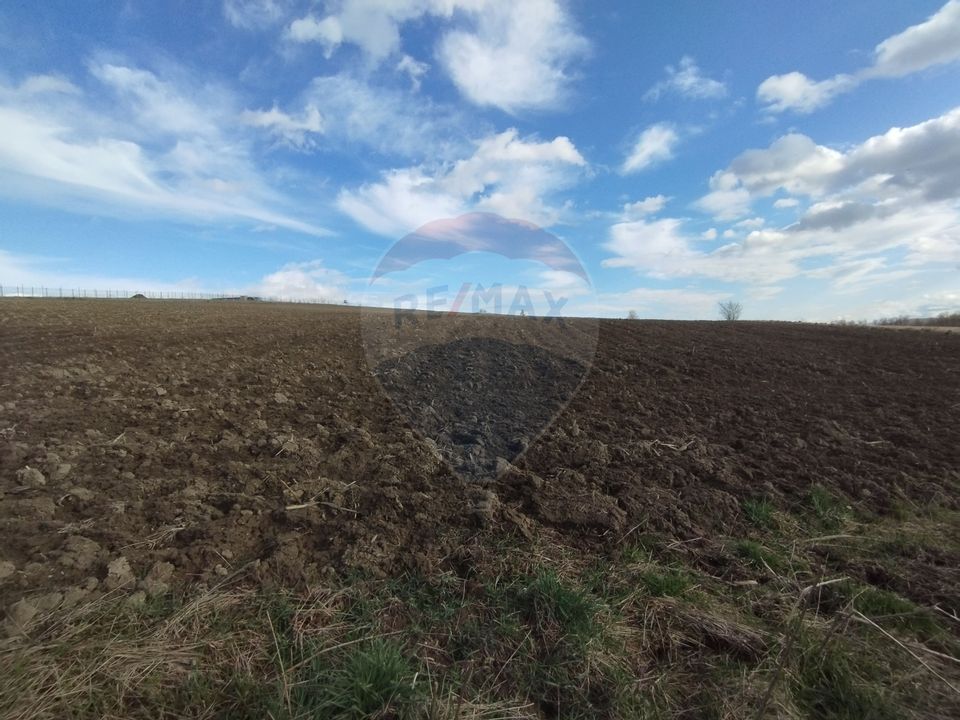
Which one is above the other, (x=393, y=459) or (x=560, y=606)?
(x=393, y=459)

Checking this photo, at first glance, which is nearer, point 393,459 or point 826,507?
point 826,507

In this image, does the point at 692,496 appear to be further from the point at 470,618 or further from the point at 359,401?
the point at 359,401

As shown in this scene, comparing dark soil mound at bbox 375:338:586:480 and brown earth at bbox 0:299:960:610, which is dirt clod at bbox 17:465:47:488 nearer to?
brown earth at bbox 0:299:960:610

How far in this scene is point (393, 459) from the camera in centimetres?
473

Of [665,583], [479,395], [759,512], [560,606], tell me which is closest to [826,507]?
[759,512]

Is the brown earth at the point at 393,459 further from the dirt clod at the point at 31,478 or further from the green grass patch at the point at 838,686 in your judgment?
the green grass patch at the point at 838,686

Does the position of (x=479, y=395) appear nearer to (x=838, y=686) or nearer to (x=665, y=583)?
(x=665, y=583)

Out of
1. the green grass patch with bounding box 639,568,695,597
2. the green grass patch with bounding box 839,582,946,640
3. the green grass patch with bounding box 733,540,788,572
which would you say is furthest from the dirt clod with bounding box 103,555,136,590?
the green grass patch with bounding box 839,582,946,640

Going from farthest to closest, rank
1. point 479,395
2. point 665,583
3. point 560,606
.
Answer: point 479,395 < point 665,583 < point 560,606

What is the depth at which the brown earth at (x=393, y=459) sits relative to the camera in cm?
310

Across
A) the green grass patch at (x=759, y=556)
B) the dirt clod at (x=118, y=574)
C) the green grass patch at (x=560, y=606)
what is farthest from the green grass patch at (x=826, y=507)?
the dirt clod at (x=118, y=574)

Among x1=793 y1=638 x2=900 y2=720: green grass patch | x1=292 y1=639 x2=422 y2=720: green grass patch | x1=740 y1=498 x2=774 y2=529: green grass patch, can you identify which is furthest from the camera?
x1=740 y1=498 x2=774 y2=529: green grass patch

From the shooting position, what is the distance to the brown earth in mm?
3100

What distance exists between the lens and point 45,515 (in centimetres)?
322
